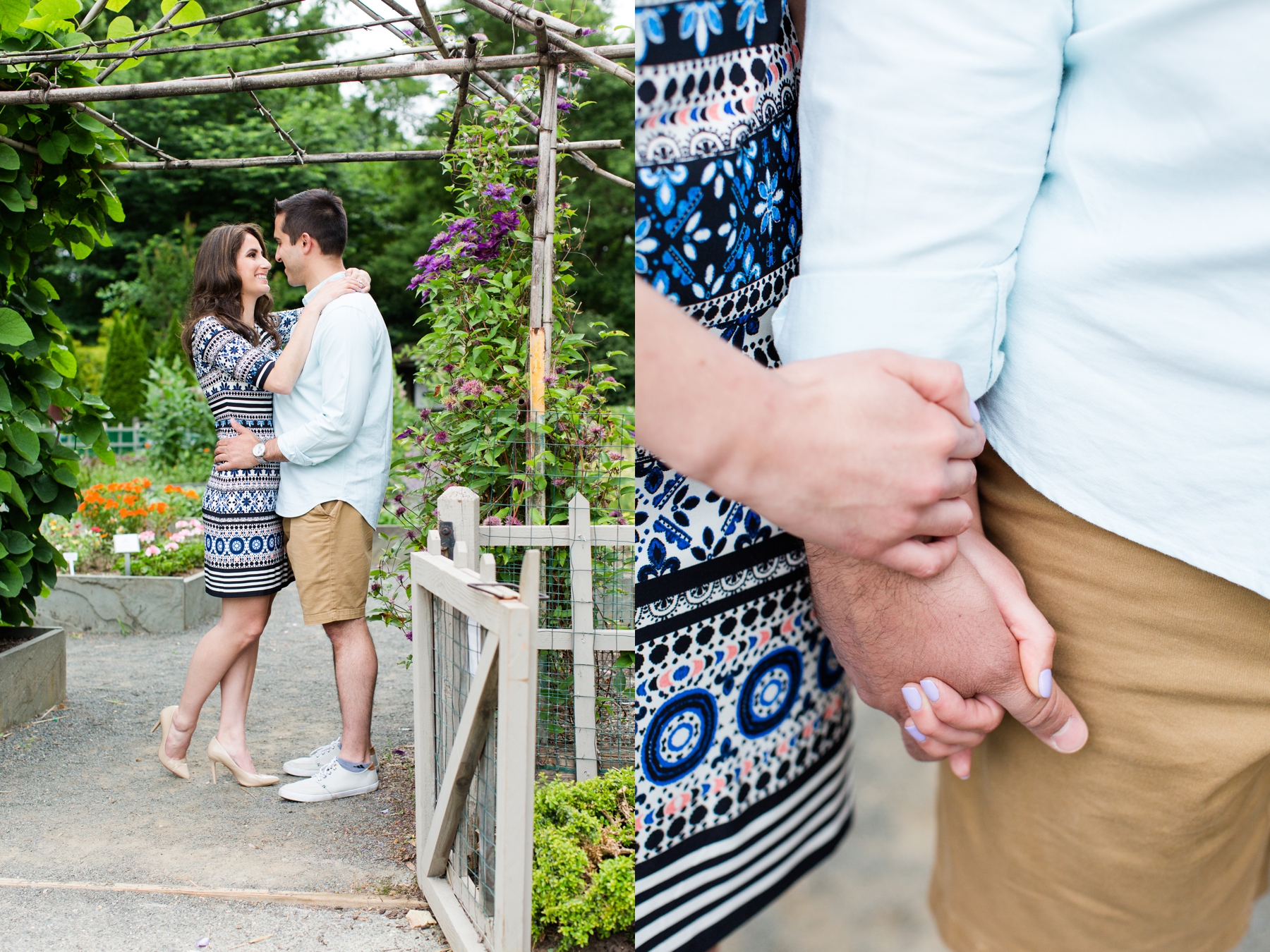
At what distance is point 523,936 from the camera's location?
1686 mm

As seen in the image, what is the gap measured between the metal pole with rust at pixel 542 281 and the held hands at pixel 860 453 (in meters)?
1.78

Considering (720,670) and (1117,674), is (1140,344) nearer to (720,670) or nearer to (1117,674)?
(1117,674)

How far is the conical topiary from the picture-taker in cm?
1044

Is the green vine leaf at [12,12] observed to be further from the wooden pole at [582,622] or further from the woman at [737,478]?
the woman at [737,478]

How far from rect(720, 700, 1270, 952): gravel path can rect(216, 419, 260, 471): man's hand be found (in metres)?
2.14

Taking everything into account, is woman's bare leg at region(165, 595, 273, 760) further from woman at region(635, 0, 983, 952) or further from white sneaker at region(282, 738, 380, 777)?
woman at region(635, 0, 983, 952)

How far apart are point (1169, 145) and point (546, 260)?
2.04m

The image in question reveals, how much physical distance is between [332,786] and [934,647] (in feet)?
8.12

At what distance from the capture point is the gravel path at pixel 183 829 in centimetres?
216

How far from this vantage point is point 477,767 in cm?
196

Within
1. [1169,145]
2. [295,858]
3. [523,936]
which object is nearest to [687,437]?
[1169,145]

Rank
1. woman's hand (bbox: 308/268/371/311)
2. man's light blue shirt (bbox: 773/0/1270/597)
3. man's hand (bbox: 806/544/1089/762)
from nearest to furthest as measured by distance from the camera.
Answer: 1. man's light blue shirt (bbox: 773/0/1270/597)
2. man's hand (bbox: 806/544/1089/762)
3. woman's hand (bbox: 308/268/371/311)

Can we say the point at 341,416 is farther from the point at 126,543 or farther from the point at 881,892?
the point at 126,543

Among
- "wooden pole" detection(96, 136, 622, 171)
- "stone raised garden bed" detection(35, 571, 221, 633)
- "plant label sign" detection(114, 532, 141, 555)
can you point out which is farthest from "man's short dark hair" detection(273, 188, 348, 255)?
"stone raised garden bed" detection(35, 571, 221, 633)
